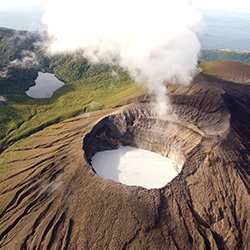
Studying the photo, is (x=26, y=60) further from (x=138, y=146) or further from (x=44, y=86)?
(x=138, y=146)

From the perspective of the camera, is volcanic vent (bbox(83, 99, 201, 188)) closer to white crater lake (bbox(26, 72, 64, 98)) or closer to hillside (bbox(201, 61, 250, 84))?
hillside (bbox(201, 61, 250, 84))

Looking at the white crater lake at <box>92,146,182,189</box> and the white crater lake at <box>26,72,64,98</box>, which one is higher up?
the white crater lake at <box>92,146,182,189</box>

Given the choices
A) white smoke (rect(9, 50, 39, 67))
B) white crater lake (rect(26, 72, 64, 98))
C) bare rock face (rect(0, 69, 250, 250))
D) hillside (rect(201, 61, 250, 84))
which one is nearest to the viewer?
bare rock face (rect(0, 69, 250, 250))

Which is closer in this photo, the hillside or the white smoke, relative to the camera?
the hillside

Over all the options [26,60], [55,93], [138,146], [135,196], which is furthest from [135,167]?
[26,60]

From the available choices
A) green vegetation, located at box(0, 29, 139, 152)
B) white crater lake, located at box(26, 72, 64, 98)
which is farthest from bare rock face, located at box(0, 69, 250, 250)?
white crater lake, located at box(26, 72, 64, 98)

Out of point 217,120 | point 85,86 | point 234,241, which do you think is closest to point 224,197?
point 234,241
